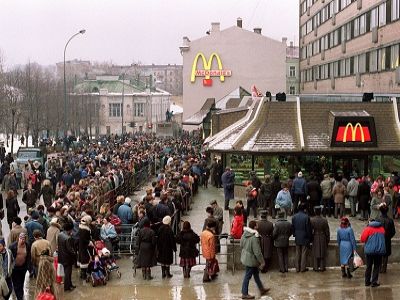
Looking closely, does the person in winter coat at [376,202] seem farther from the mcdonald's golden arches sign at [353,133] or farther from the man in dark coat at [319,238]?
the mcdonald's golden arches sign at [353,133]

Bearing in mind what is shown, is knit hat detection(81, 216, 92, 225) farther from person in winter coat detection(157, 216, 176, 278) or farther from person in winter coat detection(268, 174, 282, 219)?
person in winter coat detection(268, 174, 282, 219)

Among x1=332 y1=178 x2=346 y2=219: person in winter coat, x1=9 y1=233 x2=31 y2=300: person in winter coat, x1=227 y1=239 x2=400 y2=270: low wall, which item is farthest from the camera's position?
x1=332 y1=178 x2=346 y2=219: person in winter coat

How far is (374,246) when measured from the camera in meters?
14.2

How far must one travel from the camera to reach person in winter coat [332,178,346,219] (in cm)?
2125

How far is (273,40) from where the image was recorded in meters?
75.3

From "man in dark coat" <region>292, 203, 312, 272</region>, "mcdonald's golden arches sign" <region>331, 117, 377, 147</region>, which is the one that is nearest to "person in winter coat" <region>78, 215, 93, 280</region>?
"man in dark coat" <region>292, 203, 312, 272</region>

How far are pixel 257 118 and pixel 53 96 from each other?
2151 inches

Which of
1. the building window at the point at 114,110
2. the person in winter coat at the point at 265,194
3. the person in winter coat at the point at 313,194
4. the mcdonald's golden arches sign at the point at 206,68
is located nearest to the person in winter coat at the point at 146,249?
the person in winter coat at the point at 265,194

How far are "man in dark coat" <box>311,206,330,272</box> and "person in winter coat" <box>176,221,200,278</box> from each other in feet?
8.30

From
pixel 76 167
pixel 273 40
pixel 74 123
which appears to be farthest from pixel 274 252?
pixel 74 123

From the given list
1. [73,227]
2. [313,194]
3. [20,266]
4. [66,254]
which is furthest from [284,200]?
[20,266]

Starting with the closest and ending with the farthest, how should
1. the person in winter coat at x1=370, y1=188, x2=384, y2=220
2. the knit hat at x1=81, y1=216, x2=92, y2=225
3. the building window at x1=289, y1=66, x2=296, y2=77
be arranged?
the knit hat at x1=81, y1=216, x2=92, y2=225 < the person in winter coat at x1=370, y1=188, x2=384, y2=220 < the building window at x1=289, y1=66, x2=296, y2=77

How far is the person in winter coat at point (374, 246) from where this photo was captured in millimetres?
14180

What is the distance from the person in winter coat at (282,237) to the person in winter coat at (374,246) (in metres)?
1.95
